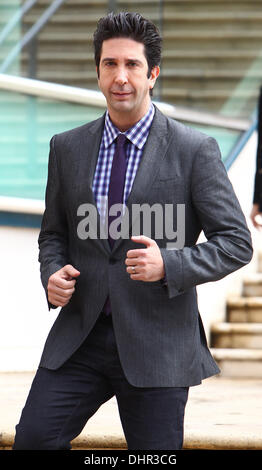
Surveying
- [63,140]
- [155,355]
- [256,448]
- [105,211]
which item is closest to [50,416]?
[155,355]

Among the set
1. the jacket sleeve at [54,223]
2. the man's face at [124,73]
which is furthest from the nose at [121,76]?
the jacket sleeve at [54,223]

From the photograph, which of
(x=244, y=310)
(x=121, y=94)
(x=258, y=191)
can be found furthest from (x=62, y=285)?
(x=244, y=310)

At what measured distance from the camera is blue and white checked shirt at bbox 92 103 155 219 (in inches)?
107

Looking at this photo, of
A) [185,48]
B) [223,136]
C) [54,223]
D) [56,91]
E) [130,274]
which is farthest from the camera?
[185,48]

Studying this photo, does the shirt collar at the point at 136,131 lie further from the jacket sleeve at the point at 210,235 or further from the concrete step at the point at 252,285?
the concrete step at the point at 252,285

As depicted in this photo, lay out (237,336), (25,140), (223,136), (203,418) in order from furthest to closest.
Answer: (223,136)
(237,336)
(25,140)
(203,418)

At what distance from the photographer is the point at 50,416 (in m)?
2.61

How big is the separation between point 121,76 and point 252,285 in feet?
15.6

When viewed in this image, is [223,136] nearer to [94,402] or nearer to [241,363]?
[241,363]

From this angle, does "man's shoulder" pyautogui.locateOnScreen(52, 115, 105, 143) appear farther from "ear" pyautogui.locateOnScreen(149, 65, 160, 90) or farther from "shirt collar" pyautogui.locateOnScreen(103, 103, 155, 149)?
"ear" pyautogui.locateOnScreen(149, 65, 160, 90)

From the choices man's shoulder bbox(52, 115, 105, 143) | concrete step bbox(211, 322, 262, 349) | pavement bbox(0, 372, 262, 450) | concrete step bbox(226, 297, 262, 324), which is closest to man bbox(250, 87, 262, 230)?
pavement bbox(0, 372, 262, 450)

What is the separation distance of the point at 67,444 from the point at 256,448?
159 cm

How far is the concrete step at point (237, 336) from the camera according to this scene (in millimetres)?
6660

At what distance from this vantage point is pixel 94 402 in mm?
2713
